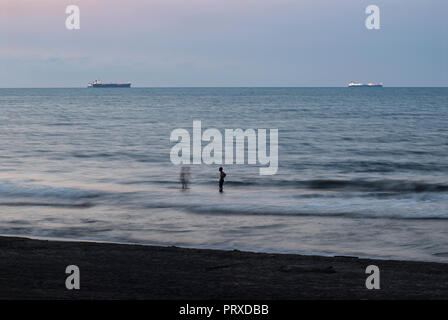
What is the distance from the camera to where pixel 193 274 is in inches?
610

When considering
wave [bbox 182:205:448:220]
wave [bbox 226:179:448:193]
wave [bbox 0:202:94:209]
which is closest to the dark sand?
wave [bbox 182:205:448:220]

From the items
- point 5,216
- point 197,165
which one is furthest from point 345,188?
point 5,216

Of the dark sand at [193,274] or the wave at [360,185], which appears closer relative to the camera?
the dark sand at [193,274]

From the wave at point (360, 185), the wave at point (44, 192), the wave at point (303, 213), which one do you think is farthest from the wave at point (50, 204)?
the wave at point (360, 185)

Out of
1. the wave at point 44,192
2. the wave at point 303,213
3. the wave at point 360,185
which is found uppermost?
the wave at point 44,192

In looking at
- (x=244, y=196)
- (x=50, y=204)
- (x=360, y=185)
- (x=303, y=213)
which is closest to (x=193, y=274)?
(x=303, y=213)

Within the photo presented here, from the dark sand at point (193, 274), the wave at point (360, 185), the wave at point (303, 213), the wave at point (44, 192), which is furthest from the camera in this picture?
the wave at point (360, 185)

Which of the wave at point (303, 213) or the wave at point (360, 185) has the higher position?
the wave at point (360, 185)

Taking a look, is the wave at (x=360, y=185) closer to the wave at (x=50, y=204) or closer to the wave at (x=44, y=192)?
the wave at (x=44, y=192)

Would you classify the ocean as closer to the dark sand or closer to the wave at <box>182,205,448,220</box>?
the wave at <box>182,205,448,220</box>

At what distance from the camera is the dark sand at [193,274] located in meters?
13.1
